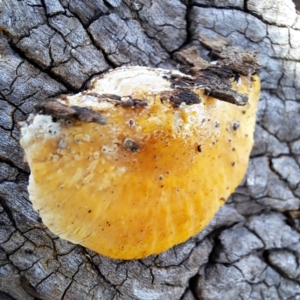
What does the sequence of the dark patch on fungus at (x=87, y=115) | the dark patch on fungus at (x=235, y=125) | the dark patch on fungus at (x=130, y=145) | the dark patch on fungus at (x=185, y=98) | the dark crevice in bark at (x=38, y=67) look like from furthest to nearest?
the dark crevice in bark at (x=38, y=67)
the dark patch on fungus at (x=235, y=125)
the dark patch on fungus at (x=185, y=98)
the dark patch on fungus at (x=130, y=145)
the dark patch on fungus at (x=87, y=115)

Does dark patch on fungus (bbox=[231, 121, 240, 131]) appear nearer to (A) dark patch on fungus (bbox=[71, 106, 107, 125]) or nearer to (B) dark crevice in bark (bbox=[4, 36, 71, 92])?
(A) dark patch on fungus (bbox=[71, 106, 107, 125])

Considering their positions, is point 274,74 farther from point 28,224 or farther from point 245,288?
point 28,224

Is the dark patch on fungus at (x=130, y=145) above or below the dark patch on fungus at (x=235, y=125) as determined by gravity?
above

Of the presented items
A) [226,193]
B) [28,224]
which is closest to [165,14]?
[226,193]

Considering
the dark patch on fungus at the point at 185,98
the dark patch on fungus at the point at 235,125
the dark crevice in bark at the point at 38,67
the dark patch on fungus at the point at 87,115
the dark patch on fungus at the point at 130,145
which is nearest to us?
the dark patch on fungus at the point at 87,115

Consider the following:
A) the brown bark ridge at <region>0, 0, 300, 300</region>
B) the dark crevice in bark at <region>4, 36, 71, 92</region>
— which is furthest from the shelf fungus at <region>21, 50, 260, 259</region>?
the brown bark ridge at <region>0, 0, 300, 300</region>

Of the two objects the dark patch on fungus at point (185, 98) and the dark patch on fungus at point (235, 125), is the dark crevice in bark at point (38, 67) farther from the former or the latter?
the dark patch on fungus at point (235, 125)

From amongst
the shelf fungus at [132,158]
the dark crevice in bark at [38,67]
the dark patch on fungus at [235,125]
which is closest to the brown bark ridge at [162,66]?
the dark crevice in bark at [38,67]
